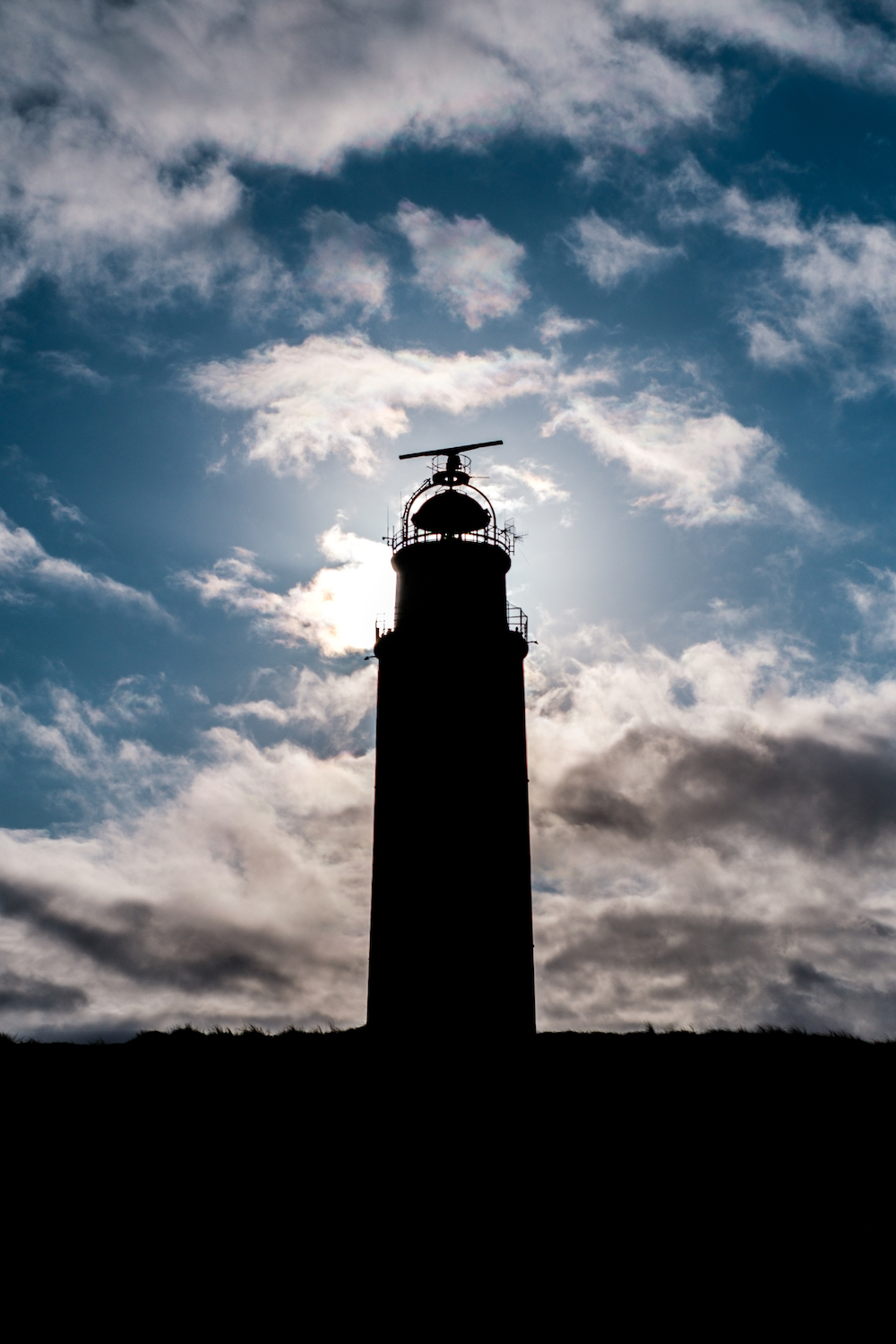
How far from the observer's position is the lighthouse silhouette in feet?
73.6

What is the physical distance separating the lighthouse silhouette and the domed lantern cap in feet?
1.79

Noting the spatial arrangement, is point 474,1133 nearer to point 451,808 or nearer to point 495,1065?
point 495,1065

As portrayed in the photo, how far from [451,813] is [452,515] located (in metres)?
9.06

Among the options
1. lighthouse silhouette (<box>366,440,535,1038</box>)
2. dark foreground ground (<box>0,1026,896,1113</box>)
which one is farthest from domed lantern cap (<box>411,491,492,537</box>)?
dark foreground ground (<box>0,1026,896,1113</box>)

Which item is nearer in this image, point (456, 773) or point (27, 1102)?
point (27, 1102)

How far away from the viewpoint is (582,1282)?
11.7 meters

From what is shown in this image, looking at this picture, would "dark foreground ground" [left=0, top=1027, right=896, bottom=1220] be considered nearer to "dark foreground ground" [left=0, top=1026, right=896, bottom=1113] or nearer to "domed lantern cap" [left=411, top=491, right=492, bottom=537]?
"dark foreground ground" [left=0, top=1026, right=896, bottom=1113]

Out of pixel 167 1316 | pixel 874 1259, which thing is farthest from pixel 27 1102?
pixel 874 1259

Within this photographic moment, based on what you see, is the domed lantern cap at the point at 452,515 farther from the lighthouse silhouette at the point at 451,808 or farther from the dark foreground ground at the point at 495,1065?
the dark foreground ground at the point at 495,1065

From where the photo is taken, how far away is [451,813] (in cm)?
2342

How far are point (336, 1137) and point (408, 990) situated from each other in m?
6.36

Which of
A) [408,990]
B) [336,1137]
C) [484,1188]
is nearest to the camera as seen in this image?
[484,1188]

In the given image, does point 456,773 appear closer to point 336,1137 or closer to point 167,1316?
point 336,1137

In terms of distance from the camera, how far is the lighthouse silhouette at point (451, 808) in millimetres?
22438
